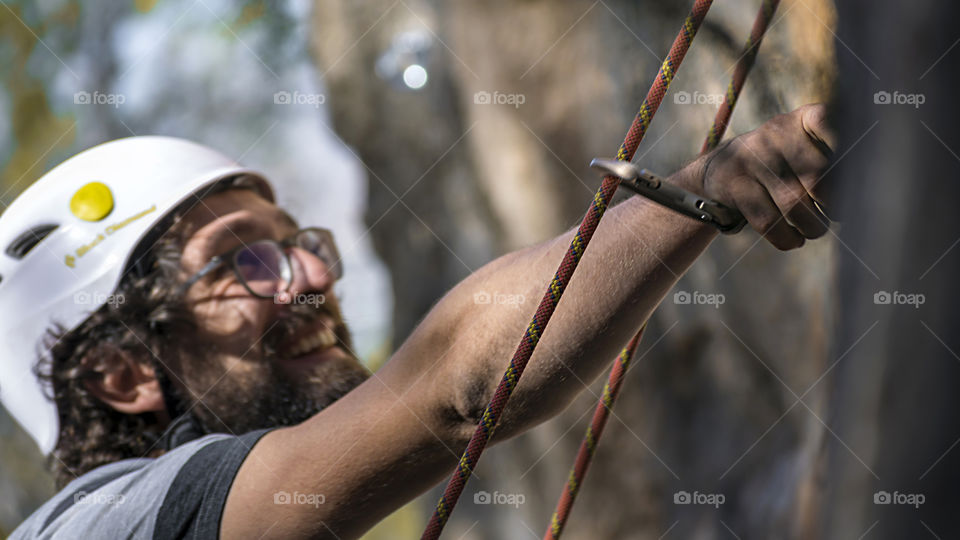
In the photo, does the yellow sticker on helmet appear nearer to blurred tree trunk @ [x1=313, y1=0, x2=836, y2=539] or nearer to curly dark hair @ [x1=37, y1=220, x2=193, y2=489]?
curly dark hair @ [x1=37, y1=220, x2=193, y2=489]

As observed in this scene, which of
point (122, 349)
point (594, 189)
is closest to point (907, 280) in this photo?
point (122, 349)

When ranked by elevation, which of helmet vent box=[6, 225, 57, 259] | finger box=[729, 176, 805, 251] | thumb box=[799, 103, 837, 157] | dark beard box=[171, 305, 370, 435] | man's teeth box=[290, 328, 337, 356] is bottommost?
dark beard box=[171, 305, 370, 435]

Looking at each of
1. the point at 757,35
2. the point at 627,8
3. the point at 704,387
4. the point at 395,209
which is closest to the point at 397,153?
the point at 395,209

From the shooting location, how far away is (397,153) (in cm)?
360

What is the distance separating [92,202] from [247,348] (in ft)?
1.15

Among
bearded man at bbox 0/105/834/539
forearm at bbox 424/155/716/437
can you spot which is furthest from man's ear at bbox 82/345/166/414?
forearm at bbox 424/155/716/437

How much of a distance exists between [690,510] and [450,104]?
1668 millimetres

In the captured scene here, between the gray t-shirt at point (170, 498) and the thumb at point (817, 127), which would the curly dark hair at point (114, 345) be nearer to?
the gray t-shirt at point (170, 498)

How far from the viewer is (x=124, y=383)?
128cm

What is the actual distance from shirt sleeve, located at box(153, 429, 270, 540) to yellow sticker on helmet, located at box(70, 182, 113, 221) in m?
0.57

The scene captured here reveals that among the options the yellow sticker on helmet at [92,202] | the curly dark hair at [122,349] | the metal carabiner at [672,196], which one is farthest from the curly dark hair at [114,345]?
the metal carabiner at [672,196]

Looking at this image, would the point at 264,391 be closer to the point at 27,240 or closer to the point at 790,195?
the point at 27,240

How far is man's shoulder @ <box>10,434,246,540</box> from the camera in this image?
3.12 ft

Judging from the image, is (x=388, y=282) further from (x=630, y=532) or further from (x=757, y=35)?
(x=757, y=35)
